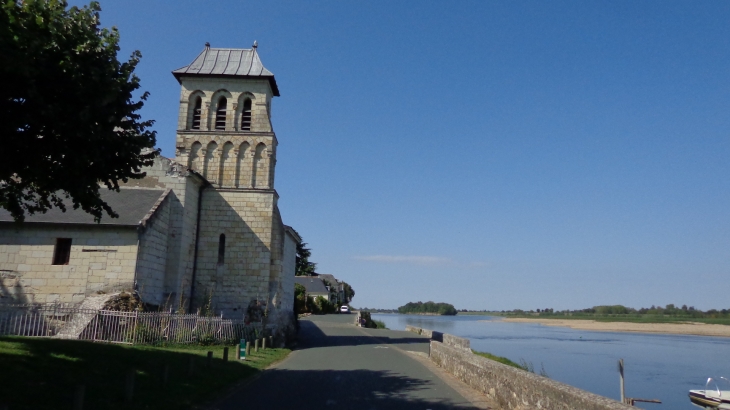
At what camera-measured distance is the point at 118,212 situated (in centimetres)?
2036

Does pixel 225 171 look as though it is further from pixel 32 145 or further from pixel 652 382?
pixel 652 382

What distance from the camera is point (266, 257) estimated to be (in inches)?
934

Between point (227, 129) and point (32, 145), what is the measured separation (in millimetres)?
17145

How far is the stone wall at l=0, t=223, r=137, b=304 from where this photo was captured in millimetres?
18719

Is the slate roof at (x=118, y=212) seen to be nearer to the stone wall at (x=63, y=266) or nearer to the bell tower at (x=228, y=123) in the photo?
the stone wall at (x=63, y=266)

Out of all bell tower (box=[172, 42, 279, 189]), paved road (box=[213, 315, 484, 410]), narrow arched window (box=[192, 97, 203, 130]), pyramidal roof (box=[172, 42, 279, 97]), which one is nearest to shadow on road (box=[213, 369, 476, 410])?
paved road (box=[213, 315, 484, 410])

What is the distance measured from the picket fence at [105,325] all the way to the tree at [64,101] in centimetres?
788

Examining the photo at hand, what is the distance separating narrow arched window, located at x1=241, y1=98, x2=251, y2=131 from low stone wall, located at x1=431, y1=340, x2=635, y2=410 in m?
16.3

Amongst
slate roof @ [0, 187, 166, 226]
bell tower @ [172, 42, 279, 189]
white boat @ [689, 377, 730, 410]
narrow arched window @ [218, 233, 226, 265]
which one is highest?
bell tower @ [172, 42, 279, 189]

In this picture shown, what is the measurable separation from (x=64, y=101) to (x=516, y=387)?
8.75 meters

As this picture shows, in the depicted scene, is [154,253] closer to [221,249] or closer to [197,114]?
[221,249]

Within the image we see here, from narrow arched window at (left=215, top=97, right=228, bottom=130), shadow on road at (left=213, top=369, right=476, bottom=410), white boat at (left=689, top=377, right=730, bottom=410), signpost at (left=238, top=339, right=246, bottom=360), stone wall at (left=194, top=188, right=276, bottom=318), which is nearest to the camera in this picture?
shadow on road at (left=213, top=369, right=476, bottom=410)

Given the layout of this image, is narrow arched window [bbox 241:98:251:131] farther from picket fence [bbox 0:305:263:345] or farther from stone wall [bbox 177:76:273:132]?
picket fence [bbox 0:305:263:345]

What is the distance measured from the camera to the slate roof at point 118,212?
19.3 metres
